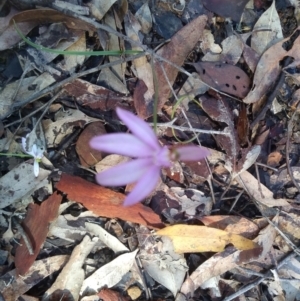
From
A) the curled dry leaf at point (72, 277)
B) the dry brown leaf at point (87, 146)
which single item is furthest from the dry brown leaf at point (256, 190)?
the curled dry leaf at point (72, 277)

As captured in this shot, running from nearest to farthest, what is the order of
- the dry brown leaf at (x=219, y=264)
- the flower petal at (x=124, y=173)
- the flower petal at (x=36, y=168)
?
1. the flower petal at (x=124, y=173)
2. the flower petal at (x=36, y=168)
3. the dry brown leaf at (x=219, y=264)

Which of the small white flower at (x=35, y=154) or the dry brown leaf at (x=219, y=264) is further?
the dry brown leaf at (x=219, y=264)

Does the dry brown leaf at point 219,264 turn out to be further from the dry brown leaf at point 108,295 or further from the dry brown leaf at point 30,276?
the dry brown leaf at point 30,276

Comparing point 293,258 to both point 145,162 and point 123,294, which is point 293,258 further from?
point 145,162

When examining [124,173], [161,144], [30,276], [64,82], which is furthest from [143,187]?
[30,276]

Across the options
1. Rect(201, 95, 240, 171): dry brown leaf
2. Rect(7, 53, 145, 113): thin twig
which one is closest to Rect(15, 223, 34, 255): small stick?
Rect(7, 53, 145, 113): thin twig

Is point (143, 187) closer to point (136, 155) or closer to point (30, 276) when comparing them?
point (136, 155)
